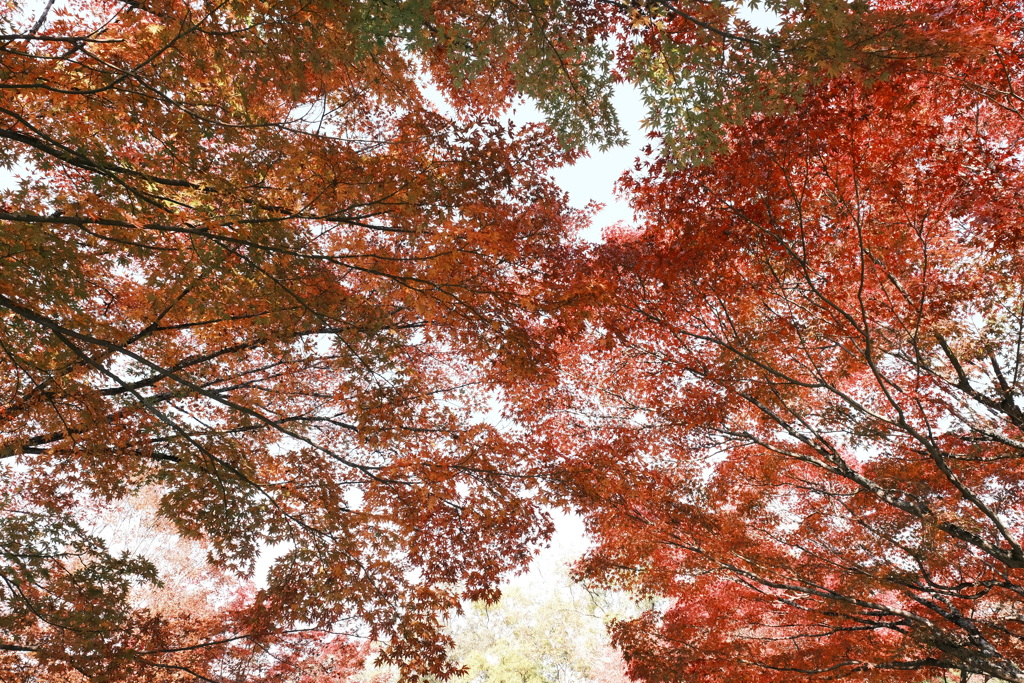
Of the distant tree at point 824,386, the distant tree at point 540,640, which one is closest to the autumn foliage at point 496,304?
the distant tree at point 824,386

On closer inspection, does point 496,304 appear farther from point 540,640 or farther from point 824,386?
point 540,640

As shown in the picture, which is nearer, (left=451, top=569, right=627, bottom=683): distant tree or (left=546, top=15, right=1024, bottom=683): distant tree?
(left=546, top=15, right=1024, bottom=683): distant tree

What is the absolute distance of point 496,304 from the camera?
4.79 metres

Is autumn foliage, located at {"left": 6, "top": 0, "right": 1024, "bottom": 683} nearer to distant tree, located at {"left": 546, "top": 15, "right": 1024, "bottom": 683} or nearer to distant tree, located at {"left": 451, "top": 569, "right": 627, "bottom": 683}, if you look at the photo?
distant tree, located at {"left": 546, "top": 15, "right": 1024, "bottom": 683}

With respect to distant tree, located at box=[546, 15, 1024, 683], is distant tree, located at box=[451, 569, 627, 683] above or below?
above

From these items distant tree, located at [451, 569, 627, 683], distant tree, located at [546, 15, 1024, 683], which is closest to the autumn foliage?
distant tree, located at [546, 15, 1024, 683]

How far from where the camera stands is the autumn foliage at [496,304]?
366 cm

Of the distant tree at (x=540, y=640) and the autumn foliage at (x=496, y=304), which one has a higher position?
the distant tree at (x=540, y=640)

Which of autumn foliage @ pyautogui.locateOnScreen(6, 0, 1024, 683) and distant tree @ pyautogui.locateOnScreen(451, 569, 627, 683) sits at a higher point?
distant tree @ pyautogui.locateOnScreen(451, 569, 627, 683)

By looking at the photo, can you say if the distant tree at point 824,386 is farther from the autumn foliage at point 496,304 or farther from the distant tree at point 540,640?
the distant tree at point 540,640

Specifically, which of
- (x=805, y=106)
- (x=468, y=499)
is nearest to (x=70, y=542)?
(x=468, y=499)

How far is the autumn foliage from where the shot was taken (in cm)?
366

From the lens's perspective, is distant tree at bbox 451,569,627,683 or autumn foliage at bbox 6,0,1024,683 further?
distant tree at bbox 451,569,627,683

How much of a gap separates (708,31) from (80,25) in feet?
17.0
